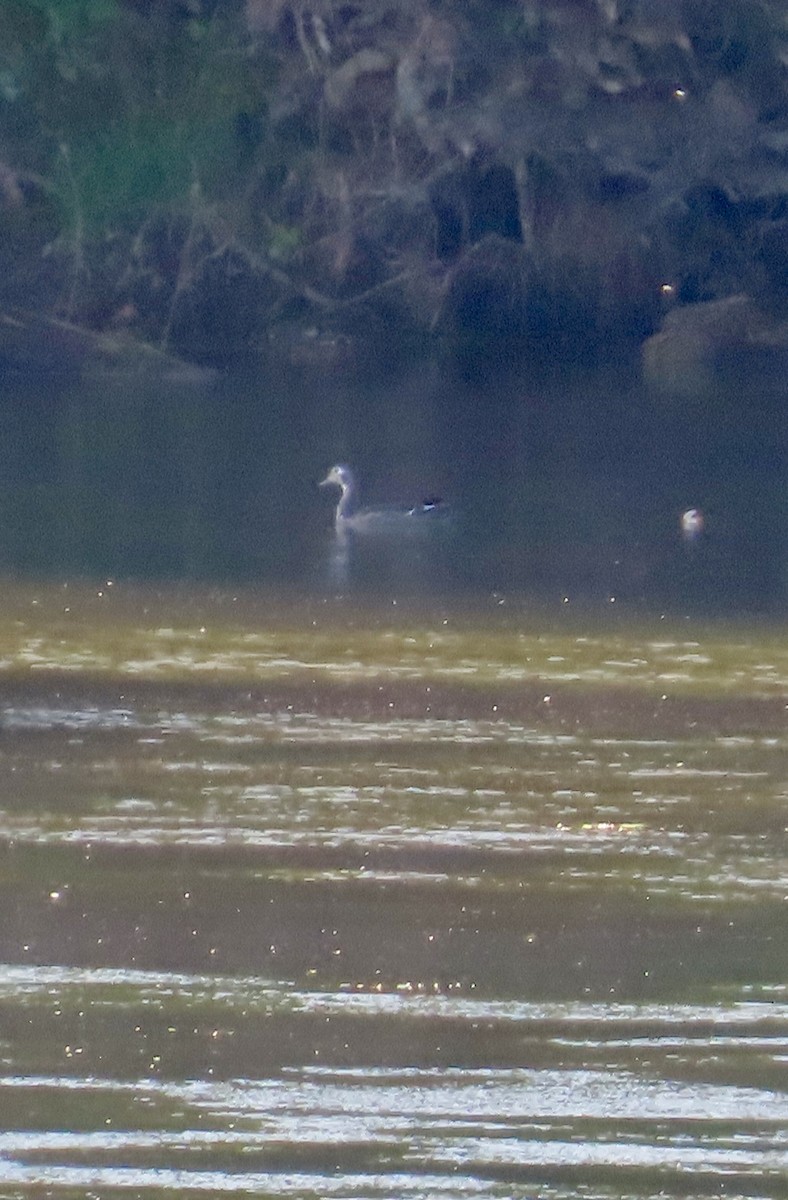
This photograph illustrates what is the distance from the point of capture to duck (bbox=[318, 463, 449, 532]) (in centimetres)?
1310

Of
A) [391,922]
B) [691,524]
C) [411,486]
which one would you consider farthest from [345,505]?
[391,922]

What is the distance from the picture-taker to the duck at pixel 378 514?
13103 millimetres

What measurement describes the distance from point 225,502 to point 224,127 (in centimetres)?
1290

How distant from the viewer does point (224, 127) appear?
25719 mm

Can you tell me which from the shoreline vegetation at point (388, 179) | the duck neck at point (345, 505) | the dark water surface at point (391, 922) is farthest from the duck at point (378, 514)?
the shoreline vegetation at point (388, 179)

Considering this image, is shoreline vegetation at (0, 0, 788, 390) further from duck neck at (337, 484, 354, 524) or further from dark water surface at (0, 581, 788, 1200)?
dark water surface at (0, 581, 788, 1200)

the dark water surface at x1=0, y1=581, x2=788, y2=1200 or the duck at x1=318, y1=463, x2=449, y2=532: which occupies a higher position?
the duck at x1=318, y1=463, x2=449, y2=532

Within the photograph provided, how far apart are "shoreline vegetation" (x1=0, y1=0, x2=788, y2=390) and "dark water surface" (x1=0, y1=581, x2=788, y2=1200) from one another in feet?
54.2

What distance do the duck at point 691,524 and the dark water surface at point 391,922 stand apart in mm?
4017

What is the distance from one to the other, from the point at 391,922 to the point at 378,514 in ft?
27.2

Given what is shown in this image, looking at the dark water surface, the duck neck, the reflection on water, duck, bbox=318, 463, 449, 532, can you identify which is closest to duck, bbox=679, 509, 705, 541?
the reflection on water

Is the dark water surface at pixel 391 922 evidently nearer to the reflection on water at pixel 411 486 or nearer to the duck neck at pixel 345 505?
the reflection on water at pixel 411 486

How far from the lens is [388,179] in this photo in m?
25.2

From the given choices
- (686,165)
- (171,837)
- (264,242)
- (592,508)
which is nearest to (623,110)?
(686,165)
